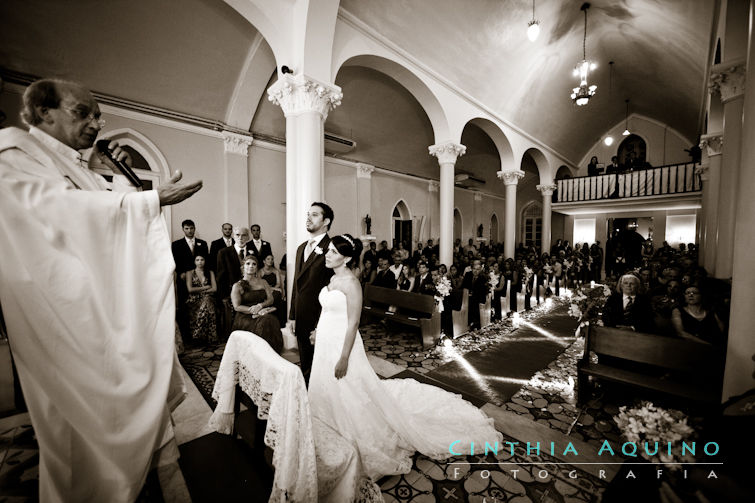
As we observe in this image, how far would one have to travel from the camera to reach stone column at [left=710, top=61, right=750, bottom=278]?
5.12m

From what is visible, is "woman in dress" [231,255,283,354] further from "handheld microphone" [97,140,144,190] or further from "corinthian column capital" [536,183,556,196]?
"corinthian column capital" [536,183,556,196]

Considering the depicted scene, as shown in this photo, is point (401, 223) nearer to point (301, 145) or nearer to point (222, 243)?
point (222, 243)

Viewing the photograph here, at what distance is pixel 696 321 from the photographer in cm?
334

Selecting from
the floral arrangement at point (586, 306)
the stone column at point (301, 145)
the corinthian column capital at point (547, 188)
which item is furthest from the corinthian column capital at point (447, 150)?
the corinthian column capital at point (547, 188)

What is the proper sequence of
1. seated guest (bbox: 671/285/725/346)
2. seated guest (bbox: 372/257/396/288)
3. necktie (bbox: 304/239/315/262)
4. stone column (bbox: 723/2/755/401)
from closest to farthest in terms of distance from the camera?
stone column (bbox: 723/2/755/401), necktie (bbox: 304/239/315/262), seated guest (bbox: 671/285/725/346), seated guest (bbox: 372/257/396/288)

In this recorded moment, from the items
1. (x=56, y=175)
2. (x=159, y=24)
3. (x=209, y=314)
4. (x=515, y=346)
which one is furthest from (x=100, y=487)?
(x=159, y=24)

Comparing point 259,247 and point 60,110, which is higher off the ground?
point 60,110

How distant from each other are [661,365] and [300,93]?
532 cm

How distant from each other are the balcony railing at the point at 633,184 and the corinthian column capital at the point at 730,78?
382 inches

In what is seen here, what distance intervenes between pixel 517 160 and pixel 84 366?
39.3 ft

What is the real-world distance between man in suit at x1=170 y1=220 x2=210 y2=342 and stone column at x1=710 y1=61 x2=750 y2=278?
8.78 metres

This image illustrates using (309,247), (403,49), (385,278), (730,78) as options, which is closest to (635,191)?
(730,78)

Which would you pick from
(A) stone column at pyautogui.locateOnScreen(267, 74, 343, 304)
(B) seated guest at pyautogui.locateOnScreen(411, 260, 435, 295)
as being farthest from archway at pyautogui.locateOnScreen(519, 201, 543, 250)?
(A) stone column at pyautogui.locateOnScreen(267, 74, 343, 304)

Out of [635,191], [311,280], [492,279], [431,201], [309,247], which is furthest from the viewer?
[431,201]
